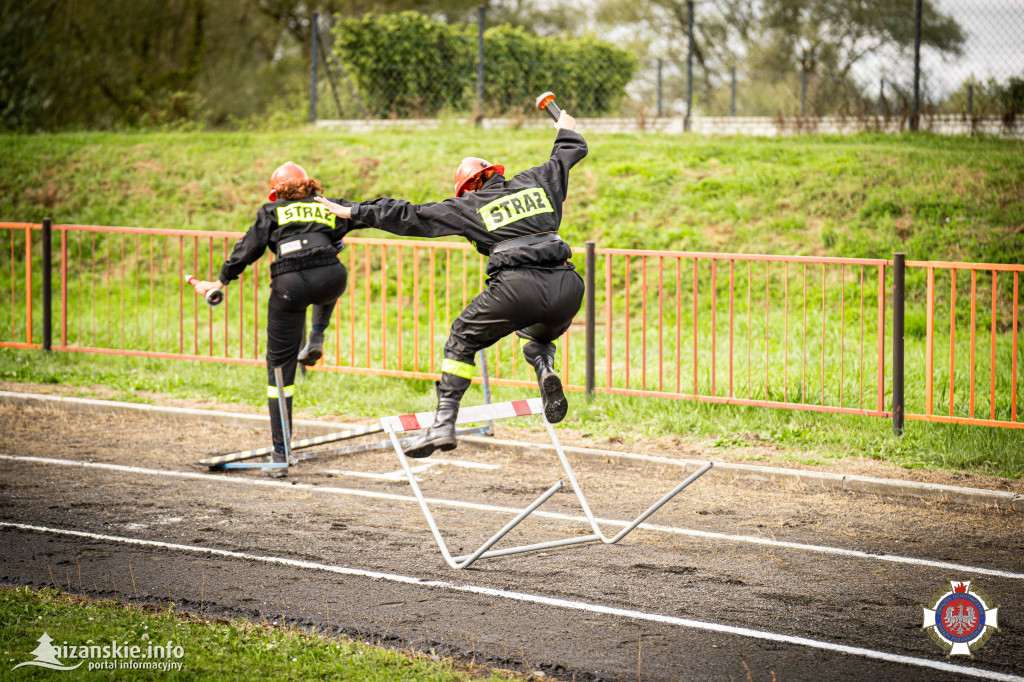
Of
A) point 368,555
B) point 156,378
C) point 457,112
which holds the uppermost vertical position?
point 457,112

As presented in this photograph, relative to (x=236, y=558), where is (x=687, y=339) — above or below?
above

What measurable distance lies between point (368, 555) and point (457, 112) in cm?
1516

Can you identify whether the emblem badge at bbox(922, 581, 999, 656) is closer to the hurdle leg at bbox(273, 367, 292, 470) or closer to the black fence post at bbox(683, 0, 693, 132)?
the hurdle leg at bbox(273, 367, 292, 470)

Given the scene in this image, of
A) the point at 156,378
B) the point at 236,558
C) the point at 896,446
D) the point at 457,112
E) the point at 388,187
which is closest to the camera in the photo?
the point at 236,558

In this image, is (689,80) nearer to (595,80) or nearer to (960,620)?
(595,80)

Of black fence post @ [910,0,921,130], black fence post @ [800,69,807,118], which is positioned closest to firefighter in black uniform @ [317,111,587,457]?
black fence post @ [910,0,921,130]

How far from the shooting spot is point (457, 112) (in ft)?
67.3

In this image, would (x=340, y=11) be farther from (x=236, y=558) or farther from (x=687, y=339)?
(x=236, y=558)

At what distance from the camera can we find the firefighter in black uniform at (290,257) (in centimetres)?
819

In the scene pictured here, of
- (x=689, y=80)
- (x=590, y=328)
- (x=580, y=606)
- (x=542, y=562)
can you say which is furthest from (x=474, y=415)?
(x=689, y=80)

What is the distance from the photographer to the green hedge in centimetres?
2070

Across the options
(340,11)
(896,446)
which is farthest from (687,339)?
(340,11)

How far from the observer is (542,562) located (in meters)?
6.29

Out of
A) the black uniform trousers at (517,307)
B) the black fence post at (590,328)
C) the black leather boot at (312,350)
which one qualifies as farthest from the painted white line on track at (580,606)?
the black fence post at (590,328)
